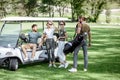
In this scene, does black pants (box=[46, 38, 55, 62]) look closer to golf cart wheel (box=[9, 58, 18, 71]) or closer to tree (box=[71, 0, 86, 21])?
golf cart wheel (box=[9, 58, 18, 71])

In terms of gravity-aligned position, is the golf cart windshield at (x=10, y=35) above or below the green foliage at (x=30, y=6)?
above

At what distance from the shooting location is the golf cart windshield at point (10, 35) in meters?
12.7

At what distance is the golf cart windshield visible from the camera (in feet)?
A: 41.5

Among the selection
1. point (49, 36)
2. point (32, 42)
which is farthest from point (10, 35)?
point (49, 36)

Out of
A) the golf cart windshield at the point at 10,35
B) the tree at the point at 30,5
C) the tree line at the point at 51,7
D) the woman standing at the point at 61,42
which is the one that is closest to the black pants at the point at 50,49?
the woman standing at the point at 61,42

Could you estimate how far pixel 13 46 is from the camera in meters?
12.5

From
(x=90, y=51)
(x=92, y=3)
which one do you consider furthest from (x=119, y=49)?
(x=92, y=3)

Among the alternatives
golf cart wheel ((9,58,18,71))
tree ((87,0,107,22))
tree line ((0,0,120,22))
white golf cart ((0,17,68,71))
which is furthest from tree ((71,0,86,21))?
golf cart wheel ((9,58,18,71))

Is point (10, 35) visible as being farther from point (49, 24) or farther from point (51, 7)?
point (51, 7)

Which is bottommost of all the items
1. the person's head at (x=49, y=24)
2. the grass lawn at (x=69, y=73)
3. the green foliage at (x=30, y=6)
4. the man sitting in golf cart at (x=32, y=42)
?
the green foliage at (x=30, y=6)

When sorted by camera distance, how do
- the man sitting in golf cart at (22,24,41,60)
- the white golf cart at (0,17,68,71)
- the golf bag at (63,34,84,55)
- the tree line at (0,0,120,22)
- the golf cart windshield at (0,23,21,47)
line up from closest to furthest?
the golf bag at (63,34,84,55) < the white golf cart at (0,17,68,71) < the golf cart windshield at (0,23,21,47) < the man sitting in golf cart at (22,24,41,60) < the tree line at (0,0,120,22)

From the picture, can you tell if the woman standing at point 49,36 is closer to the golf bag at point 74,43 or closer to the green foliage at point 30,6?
the golf bag at point 74,43

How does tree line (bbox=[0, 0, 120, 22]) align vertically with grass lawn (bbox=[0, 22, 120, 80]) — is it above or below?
below

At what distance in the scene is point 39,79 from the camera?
11.0m
